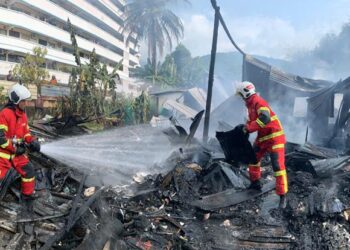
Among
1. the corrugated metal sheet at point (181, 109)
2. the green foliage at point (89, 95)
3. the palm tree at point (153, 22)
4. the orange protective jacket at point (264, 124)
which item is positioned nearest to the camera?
the orange protective jacket at point (264, 124)

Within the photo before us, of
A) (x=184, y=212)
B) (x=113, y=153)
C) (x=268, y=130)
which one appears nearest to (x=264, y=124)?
(x=268, y=130)

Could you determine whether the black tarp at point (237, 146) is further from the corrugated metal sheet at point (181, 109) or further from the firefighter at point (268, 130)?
the corrugated metal sheet at point (181, 109)

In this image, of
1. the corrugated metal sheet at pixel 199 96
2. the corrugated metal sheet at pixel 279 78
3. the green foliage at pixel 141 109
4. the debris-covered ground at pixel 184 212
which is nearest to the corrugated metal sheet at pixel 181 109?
the corrugated metal sheet at pixel 199 96

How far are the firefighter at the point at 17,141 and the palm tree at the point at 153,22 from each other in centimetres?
3866

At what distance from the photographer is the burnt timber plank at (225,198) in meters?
5.34

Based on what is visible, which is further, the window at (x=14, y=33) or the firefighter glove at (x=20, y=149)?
the window at (x=14, y=33)

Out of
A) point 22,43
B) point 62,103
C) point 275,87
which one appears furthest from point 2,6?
point 275,87

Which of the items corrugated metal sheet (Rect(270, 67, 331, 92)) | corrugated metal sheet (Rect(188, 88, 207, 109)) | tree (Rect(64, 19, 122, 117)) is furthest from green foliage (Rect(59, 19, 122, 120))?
corrugated metal sheet (Rect(188, 88, 207, 109))

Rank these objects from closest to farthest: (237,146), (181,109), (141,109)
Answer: (237,146) → (141,109) → (181,109)

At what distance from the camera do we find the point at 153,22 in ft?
143

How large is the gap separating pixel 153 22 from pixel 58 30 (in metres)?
13.5

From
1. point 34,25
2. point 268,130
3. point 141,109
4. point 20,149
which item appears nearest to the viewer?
point 20,149

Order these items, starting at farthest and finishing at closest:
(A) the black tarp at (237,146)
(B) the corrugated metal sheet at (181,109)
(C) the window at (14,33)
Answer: (C) the window at (14,33), (B) the corrugated metal sheet at (181,109), (A) the black tarp at (237,146)

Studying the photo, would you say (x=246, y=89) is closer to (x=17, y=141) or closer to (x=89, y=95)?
(x=17, y=141)
